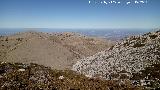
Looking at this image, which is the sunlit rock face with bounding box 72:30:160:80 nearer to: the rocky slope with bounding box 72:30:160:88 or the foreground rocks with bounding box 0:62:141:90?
the rocky slope with bounding box 72:30:160:88

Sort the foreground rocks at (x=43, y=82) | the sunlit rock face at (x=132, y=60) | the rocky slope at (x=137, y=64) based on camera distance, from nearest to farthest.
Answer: the foreground rocks at (x=43, y=82) < the rocky slope at (x=137, y=64) < the sunlit rock face at (x=132, y=60)

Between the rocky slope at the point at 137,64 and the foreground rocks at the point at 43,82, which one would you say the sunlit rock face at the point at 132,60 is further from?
the foreground rocks at the point at 43,82

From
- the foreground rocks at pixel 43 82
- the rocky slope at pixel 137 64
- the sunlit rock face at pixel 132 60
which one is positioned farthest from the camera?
the sunlit rock face at pixel 132 60

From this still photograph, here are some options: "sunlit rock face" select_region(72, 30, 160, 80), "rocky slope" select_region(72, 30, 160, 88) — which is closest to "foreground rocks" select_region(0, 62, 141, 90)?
"rocky slope" select_region(72, 30, 160, 88)

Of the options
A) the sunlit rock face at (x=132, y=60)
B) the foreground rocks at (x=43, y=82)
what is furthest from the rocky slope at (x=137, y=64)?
the foreground rocks at (x=43, y=82)

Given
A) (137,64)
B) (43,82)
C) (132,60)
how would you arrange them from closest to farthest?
(43,82) → (137,64) → (132,60)

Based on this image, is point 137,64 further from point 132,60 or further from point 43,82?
point 43,82

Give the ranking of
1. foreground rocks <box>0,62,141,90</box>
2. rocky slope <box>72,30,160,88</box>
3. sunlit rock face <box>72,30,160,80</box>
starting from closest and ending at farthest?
foreground rocks <box>0,62,141,90</box>, rocky slope <box>72,30,160,88</box>, sunlit rock face <box>72,30,160,80</box>

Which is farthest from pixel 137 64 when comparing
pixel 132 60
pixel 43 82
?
pixel 43 82

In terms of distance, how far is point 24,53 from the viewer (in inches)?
3981

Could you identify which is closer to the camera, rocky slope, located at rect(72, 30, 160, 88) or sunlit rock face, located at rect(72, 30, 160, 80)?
rocky slope, located at rect(72, 30, 160, 88)

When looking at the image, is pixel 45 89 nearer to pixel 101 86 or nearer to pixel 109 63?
pixel 101 86

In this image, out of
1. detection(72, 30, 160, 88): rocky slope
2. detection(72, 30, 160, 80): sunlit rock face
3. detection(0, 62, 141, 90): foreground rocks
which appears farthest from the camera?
detection(72, 30, 160, 80): sunlit rock face

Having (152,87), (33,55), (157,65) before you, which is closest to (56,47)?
(33,55)
